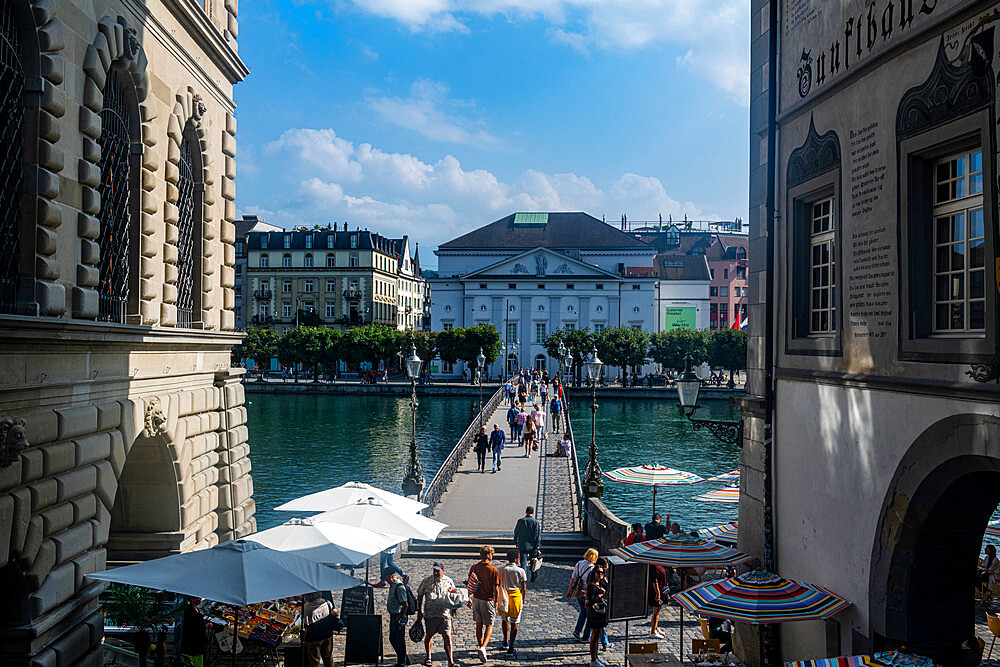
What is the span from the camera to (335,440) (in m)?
44.8

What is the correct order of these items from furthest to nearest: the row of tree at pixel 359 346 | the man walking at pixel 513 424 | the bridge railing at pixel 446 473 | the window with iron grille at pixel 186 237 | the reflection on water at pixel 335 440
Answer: the row of tree at pixel 359 346 < the man walking at pixel 513 424 < the reflection on water at pixel 335 440 < the bridge railing at pixel 446 473 < the window with iron grille at pixel 186 237

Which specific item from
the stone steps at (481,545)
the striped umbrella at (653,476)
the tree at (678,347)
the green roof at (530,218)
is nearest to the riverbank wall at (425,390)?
the tree at (678,347)

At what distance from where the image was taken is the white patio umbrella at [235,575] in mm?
9586

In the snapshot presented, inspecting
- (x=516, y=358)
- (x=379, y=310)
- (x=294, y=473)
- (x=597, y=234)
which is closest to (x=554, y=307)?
(x=516, y=358)

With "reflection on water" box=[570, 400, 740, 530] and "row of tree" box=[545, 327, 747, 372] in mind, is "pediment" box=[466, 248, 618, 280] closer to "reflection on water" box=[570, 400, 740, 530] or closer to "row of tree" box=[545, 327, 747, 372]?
"row of tree" box=[545, 327, 747, 372]

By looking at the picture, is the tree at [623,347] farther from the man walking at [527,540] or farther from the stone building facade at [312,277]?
the man walking at [527,540]

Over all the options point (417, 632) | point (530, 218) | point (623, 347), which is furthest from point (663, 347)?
point (417, 632)

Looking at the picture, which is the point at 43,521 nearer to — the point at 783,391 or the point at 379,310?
the point at 783,391

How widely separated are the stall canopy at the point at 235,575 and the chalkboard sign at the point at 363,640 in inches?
41.2

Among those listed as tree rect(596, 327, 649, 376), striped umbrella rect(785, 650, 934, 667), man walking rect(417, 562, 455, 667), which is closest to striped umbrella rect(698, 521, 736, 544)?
man walking rect(417, 562, 455, 667)

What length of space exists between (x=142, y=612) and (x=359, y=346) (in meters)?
75.3

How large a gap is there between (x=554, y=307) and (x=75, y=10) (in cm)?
9077

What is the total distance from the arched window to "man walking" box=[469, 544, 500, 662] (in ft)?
23.9

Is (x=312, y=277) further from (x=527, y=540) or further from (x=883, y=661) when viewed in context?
(x=883, y=661)
